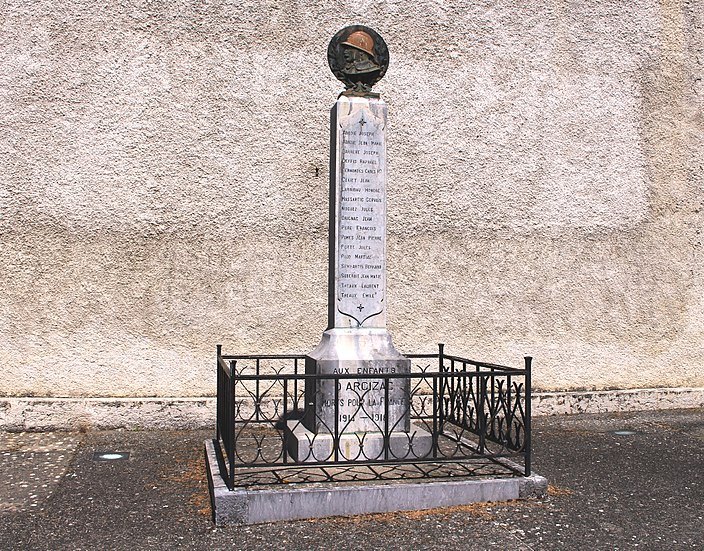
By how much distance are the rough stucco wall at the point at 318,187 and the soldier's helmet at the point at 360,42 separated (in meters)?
2.21

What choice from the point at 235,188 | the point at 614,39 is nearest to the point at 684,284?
the point at 614,39

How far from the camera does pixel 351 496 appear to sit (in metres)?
4.60

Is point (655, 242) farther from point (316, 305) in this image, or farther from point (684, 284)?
point (316, 305)

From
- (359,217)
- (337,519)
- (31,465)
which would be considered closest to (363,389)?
A: (337,519)

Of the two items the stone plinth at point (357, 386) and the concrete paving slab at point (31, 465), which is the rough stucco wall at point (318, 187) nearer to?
the concrete paving slab at point (31, 465)

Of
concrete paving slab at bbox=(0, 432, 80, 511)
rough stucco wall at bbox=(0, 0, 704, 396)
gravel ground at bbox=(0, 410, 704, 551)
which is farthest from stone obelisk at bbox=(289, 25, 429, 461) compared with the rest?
rough stucco wall at bbox=(0, 0, 704, 396)

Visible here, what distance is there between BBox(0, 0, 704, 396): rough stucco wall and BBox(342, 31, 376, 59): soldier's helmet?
2208mm

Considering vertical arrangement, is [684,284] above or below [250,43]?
below

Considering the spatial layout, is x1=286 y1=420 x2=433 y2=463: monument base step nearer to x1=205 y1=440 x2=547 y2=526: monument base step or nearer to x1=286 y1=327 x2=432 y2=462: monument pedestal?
x1=286 y1=327 x2=432 y2=462: monument pedestal

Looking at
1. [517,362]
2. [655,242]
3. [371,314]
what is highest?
[655,242]

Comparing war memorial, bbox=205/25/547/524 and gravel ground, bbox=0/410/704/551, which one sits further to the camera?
war memorial, bbox=205/25/547/524

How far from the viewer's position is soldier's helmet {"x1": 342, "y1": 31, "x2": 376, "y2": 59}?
230 inches

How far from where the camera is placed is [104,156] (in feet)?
24.8

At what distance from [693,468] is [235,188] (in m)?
5.11
